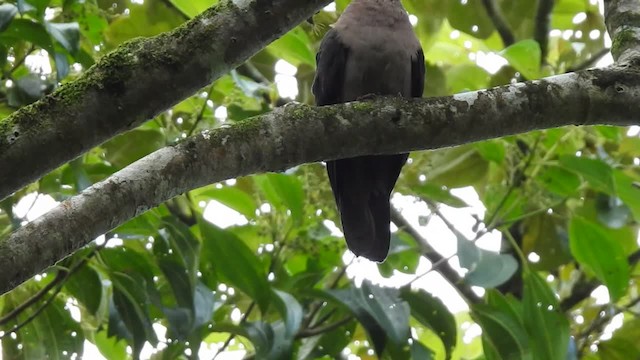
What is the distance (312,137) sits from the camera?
1.79 meters

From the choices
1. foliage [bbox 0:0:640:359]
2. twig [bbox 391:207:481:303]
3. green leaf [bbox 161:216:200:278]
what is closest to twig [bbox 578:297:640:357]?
foliage [bbox 0:0:640:359]

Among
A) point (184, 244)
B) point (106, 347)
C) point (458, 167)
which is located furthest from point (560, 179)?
point (106, 347)

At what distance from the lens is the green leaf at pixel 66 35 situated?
2.23m

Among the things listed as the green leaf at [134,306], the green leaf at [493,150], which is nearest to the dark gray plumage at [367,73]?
the green leaf at [493,150]

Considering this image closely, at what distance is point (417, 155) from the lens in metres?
3.21

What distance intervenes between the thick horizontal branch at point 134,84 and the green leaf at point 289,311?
2.95 feet

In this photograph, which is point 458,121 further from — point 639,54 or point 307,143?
point 639,54

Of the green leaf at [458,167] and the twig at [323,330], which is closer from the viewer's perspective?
the twig at [323,330]

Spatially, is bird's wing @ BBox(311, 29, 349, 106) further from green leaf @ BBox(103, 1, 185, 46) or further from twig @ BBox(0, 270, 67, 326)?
twig @ BBox(0, 270, 67, 326)

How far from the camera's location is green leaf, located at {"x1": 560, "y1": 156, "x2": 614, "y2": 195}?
2.56 meters

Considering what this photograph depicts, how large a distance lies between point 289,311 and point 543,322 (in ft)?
2.49

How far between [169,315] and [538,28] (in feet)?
6.73

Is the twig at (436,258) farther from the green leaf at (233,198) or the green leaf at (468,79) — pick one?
the green leaf at (233,198)

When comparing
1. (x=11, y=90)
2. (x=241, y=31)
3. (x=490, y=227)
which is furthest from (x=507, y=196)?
(x=11, y=90)
